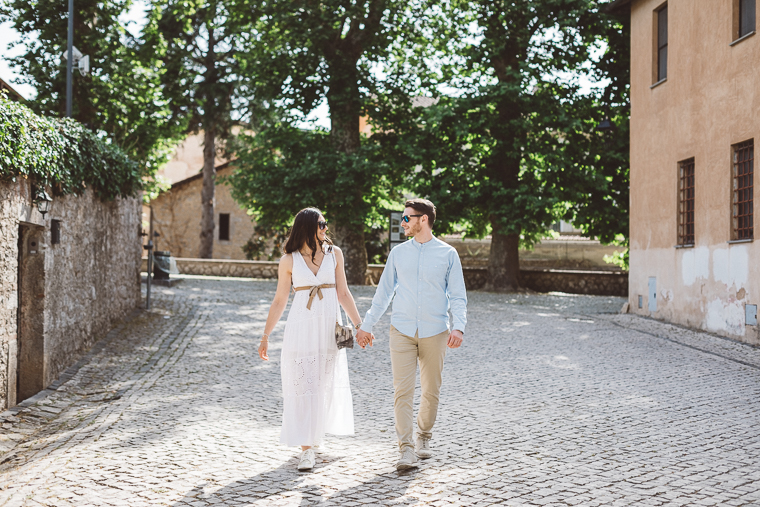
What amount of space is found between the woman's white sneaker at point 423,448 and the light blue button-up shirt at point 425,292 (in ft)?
2.52

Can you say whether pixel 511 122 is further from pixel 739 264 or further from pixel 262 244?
pixel 262 244

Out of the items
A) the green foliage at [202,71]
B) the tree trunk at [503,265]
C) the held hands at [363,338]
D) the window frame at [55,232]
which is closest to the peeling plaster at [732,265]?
the held hands at [363,338]

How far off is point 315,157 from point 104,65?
7029 mm

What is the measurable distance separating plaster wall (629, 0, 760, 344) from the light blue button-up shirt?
29.2ft

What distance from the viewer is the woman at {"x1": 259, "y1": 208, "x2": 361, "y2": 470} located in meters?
5.57

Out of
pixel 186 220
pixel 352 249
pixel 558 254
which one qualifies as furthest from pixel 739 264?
pixel 186 220

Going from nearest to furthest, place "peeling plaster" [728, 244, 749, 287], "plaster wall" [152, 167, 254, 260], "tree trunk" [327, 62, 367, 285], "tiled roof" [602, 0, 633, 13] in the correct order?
"peeling plaster" [728, 244, 749, 287], "tiled roof" [602, 0, 633, 13], "tree trunk" [327, 62, 367, 285], "plaster wall" [152, 167, 254, 260]

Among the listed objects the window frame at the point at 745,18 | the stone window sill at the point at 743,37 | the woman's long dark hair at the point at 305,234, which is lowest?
the woman's long dark hair at the point at 305,234

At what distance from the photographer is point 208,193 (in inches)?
1438

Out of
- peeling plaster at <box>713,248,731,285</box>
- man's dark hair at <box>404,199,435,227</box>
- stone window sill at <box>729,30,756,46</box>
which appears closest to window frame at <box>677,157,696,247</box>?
peeling plaster at <box>713,248,731,285</box>

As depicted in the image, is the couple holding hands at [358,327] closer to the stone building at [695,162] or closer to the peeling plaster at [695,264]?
the stone building at [695,162]

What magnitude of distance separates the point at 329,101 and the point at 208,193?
40.3 feet

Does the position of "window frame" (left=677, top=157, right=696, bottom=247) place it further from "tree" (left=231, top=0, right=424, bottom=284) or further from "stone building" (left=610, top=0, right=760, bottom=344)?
"tree" (left=231, top=0, right=424, bottom=284)

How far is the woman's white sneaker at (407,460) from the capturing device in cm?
525
